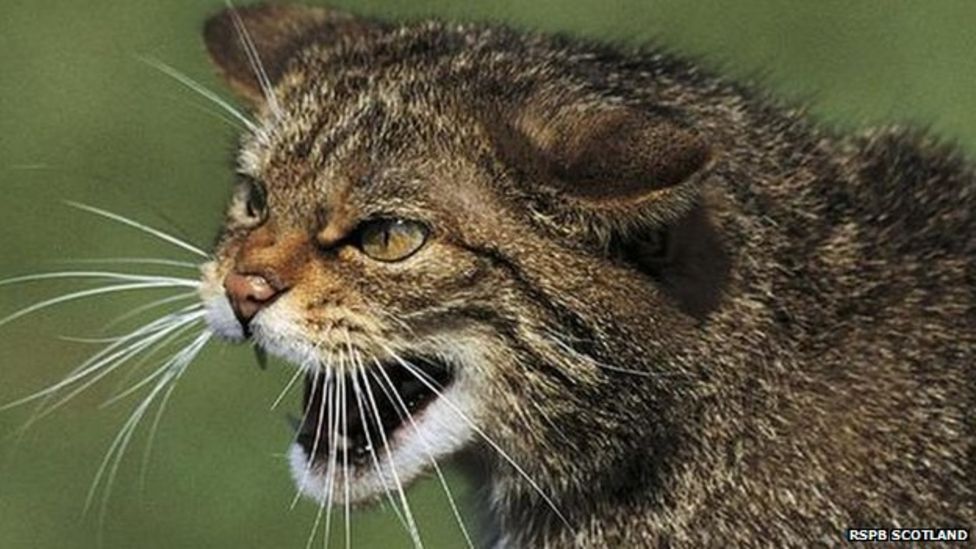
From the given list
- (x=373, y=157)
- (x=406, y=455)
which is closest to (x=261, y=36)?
(x=373, y=157)

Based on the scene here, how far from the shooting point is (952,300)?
6.07 m

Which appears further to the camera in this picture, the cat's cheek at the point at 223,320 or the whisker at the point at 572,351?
the cat's cheek at the point at 223,320

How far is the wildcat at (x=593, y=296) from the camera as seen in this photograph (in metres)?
5.56

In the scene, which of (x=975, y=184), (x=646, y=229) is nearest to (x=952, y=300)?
(x=975, y=184)

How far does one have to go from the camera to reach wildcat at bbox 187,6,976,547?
5.56m

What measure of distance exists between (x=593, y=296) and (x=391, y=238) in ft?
1.55

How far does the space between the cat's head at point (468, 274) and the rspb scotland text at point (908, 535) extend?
0.58 meters

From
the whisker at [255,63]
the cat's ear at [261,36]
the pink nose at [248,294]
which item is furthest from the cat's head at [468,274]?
the cat's ear at [261,36]

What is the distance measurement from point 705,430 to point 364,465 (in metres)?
0.80

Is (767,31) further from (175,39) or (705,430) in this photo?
(705,430)

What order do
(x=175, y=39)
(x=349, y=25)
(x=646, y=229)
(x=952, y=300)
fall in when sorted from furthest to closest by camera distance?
(x=175, y=39)
(x=349, y=25)
(x=952, y=300)
(x=646, y=229)

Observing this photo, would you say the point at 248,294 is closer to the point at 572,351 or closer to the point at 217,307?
the point at 217,307

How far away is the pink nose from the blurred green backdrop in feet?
2.83

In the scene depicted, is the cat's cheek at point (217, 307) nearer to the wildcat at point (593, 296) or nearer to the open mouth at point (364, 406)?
the wildcat at point (593, 296)
